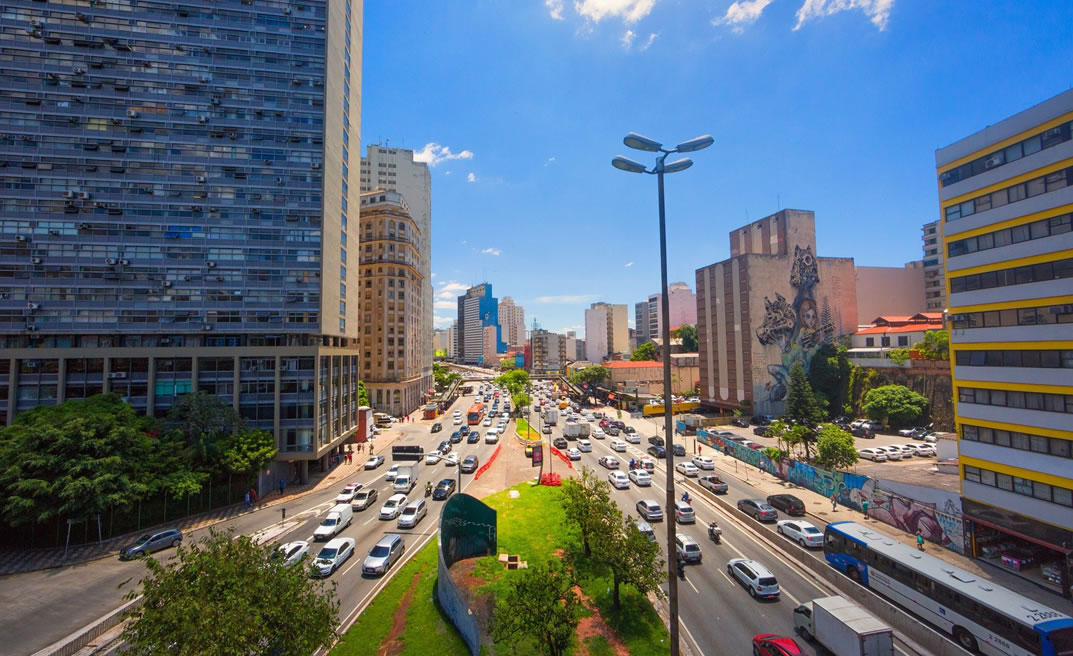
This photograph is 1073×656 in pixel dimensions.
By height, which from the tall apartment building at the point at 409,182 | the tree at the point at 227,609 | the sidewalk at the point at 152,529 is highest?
the tall apartment building at the point at 409,182

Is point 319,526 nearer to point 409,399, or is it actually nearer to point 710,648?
point 710,648

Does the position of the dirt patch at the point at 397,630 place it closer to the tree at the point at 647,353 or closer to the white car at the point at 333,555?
the white car at the point at 333,555

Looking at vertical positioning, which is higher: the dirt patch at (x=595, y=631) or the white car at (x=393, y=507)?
the dirt patch at (x=595, y=631)

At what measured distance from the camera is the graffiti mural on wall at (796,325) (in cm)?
7350

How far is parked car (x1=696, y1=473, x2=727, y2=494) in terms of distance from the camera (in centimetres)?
3809

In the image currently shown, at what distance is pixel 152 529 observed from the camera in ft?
107

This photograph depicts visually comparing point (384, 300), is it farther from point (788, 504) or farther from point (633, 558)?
point (633, 558)

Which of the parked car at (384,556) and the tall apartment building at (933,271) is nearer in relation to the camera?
the parked car at (384,556)

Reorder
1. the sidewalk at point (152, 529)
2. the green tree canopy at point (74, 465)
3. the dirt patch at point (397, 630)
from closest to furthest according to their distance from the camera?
the dirt patch at point (397, 630) < the green tree canopy at point (74, 465) < the sidewalk at point (152, 529)

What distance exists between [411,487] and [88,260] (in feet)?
117

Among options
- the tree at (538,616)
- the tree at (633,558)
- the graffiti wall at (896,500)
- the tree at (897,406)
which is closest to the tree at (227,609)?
the tree at (538,616)

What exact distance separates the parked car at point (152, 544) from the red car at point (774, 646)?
31.4 m

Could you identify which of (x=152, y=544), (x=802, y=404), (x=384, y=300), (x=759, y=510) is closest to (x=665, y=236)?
(x=759, y=510)

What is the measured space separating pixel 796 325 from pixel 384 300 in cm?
7294
